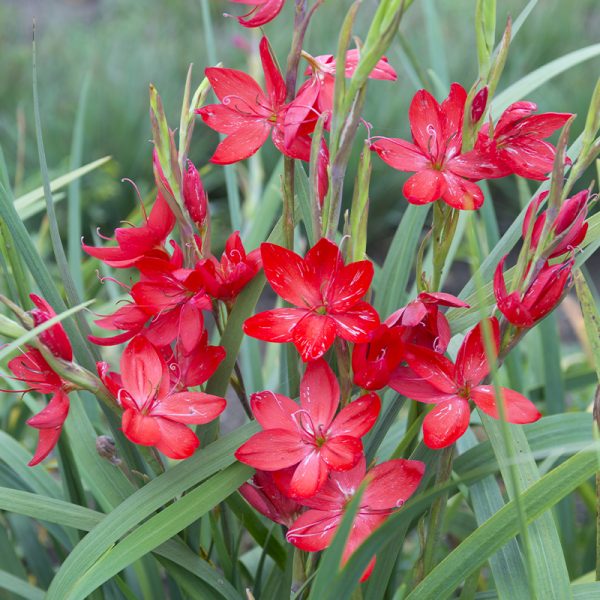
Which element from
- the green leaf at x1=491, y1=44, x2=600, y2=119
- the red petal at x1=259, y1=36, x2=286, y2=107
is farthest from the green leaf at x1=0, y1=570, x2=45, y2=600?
the green leaf at x1=491, y1=44, x2=600, y2=119

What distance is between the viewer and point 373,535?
44cm

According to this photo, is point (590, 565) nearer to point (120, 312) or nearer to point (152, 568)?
point (152, 568)

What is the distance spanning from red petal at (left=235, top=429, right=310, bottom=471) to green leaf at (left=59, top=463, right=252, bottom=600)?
60 millimetres

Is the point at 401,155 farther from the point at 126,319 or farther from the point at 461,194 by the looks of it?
the point at 126,319

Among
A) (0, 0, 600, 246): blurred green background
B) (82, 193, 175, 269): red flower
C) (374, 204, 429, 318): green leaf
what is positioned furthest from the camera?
(0, 0, 600, 246): blurred green background

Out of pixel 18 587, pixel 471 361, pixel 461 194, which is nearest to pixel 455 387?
pixel 471 361

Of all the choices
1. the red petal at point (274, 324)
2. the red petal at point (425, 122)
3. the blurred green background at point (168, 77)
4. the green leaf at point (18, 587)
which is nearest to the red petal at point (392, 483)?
the red petal at point (274, 324)

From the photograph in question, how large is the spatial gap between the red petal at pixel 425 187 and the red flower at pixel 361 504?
6.7 inches

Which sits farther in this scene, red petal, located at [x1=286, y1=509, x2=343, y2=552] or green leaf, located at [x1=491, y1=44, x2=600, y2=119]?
green leaf, located at [x1=491, y1=44, x2=600, y2=119]

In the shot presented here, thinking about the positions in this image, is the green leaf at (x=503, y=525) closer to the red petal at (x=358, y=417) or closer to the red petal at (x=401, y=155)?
the red petal at (x=358, y=417)

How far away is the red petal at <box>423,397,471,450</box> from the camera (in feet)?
1.67

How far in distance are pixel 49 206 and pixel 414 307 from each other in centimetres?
30

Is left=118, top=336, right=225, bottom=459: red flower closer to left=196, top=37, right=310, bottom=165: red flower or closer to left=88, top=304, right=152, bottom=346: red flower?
left=88, top=304, right=152, bottom=346: red flower

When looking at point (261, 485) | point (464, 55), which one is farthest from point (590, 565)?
point (464, 55)
